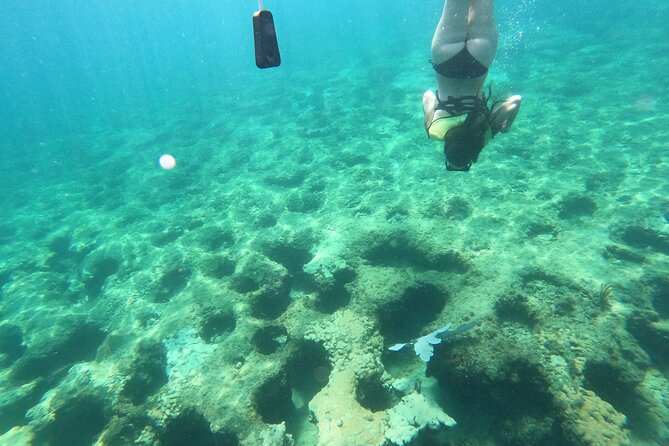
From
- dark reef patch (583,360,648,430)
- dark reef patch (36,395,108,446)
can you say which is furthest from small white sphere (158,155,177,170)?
dark reef patch (583,360,648,430)

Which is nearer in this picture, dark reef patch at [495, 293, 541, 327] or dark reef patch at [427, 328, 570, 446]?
dark reef patch at [427, 328, 570, 446]

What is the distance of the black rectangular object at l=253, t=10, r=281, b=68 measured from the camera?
3.11 meters

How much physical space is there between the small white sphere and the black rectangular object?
46.0ft

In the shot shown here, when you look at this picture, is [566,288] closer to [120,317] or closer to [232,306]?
[232,306]

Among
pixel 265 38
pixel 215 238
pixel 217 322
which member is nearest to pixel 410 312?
pixel 217 322

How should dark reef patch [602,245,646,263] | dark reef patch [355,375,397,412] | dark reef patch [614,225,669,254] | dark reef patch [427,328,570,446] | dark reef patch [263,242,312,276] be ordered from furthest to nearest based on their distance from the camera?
dark reef patch [263,242,312,276] → dark reef patch [614,225,669,254] → dark reef patch [602,245,646,263] → dark reef patch [355,375,397,412] → dark reef patch [427,328,570,446]

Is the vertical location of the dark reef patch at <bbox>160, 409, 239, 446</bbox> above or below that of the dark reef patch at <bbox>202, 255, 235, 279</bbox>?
below

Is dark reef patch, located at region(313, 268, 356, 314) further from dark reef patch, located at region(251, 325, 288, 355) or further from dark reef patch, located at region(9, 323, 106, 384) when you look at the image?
dark reef patch, located at region(9, 323, 106, 384)

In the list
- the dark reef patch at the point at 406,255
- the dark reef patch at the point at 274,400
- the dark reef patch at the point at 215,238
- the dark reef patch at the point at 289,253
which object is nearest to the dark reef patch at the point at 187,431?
the dark reef patch at the point at 274,400

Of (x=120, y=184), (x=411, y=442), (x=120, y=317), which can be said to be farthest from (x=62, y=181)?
(x=411, y=442)

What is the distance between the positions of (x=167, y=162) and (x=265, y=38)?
15.0 metres

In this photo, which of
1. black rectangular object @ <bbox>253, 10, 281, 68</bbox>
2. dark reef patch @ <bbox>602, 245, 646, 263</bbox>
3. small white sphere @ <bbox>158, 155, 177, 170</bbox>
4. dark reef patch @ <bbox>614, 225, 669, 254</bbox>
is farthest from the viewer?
small white sphere @ <bbox>158, 155, 177, 170</bbox>

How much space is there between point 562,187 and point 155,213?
13.2 m

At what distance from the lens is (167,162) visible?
52.5ft
